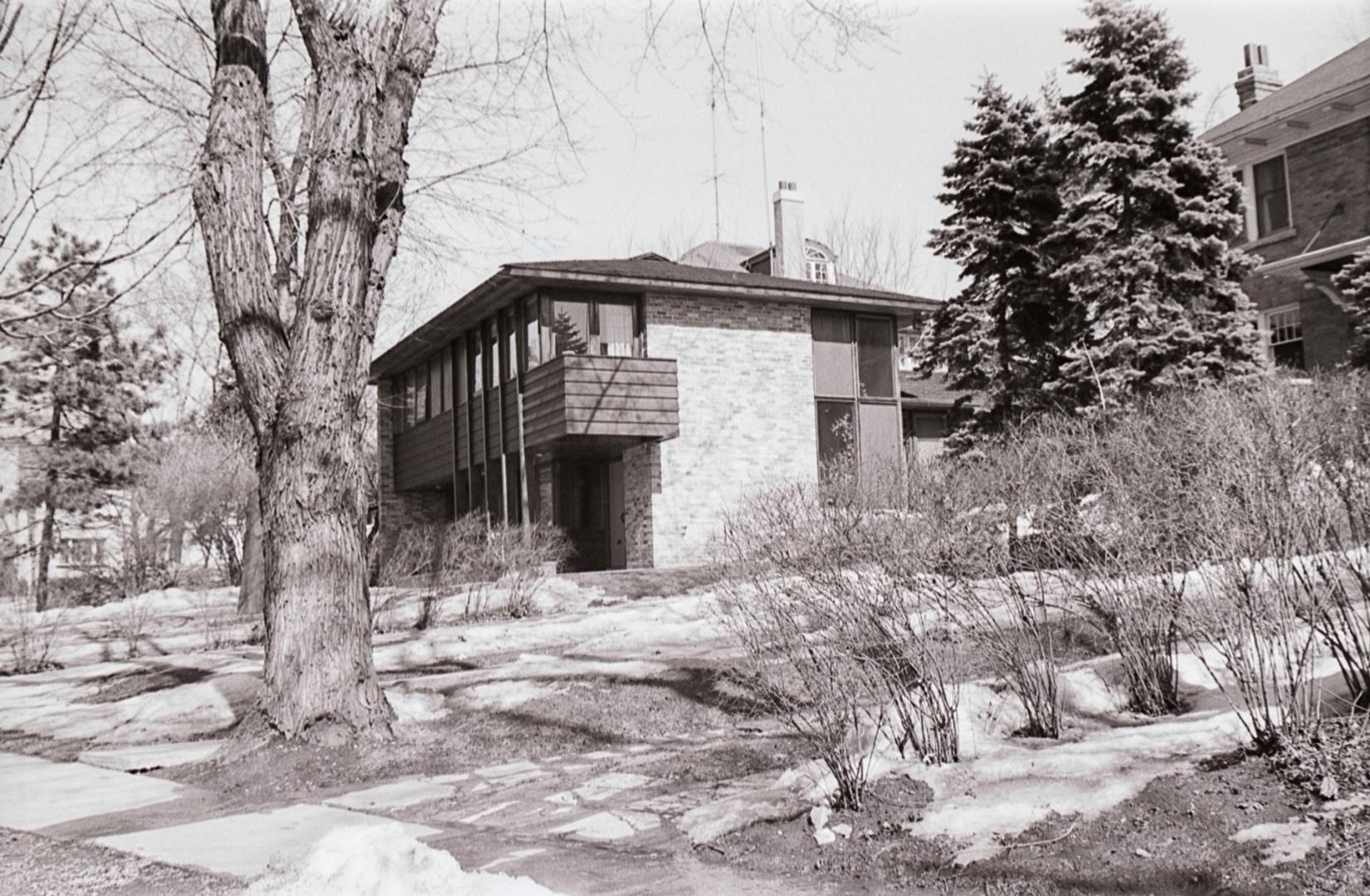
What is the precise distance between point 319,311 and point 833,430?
16.9m

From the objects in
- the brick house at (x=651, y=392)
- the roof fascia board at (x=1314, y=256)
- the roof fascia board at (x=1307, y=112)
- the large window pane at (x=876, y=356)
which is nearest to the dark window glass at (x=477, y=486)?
the brick house at (x=651, y=392)

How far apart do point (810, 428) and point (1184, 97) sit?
946 cm

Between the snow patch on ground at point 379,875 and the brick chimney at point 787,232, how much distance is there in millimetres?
26283

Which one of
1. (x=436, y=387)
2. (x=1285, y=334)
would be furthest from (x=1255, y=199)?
(x=436, y=387)

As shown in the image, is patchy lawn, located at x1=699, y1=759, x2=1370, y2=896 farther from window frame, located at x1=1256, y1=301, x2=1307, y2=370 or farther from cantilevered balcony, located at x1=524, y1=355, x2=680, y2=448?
window frame, located at x1=1256, y1=301, x2=1307, y2=370

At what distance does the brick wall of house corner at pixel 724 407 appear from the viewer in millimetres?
21922

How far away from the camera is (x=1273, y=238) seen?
2395 cm

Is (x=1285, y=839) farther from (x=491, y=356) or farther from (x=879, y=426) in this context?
(x=491, y=356)

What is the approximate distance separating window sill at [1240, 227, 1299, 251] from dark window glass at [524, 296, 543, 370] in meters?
14.9

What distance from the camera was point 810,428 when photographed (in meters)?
23.9

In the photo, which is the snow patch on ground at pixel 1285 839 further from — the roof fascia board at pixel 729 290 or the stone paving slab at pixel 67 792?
the roof fascia board at pixel 729 290

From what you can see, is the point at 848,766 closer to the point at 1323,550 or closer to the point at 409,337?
the point at 1323,550

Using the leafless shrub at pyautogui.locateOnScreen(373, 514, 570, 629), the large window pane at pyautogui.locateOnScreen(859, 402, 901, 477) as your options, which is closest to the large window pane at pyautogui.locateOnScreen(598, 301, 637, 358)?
the leafless shrub at pyautogui.locateOnScreen(373, 514, 570, 629)

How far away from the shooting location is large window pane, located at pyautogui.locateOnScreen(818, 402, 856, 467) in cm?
2411
